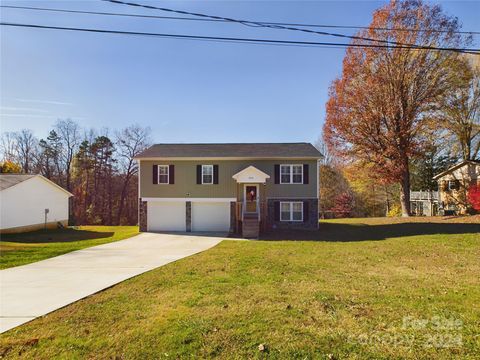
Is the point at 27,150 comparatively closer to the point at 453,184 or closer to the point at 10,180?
the point at 10,180

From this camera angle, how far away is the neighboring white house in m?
20.4

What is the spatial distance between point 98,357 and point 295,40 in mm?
7430

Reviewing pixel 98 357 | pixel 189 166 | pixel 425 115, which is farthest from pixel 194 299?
pixel 425 115

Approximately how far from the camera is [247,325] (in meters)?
4.56

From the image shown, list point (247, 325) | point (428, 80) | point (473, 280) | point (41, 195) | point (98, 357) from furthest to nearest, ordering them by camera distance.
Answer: point (41, 195), point (428, 80), point (473, 280), point (247, 325), point (98, 357)

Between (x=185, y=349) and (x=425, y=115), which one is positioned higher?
(x=425, y=115)

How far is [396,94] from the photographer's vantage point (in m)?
21.7

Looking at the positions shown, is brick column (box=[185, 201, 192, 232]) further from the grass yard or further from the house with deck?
the house with deck

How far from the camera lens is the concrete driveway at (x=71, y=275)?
579cm

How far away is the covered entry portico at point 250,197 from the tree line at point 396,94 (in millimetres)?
8401

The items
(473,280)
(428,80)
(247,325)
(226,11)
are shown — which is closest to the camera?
(247,325)

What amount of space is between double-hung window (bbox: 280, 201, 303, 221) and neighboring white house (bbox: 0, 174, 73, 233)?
1818 centimetres

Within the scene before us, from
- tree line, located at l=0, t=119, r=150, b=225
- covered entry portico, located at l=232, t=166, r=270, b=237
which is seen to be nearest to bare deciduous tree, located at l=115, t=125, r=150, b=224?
tree line, located at l=0, t=119, r=150, b=225

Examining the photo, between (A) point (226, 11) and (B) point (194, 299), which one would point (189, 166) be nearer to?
(A) point (226, 11)
